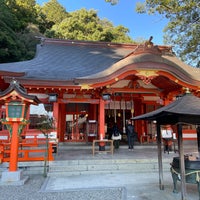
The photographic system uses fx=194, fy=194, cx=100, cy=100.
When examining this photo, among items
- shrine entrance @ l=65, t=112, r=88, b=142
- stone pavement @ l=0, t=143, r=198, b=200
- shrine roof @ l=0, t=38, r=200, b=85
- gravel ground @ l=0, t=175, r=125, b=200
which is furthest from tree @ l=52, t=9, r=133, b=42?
gravel ground @ l=0, t=175, r=125, b=200

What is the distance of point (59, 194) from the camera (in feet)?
13.9

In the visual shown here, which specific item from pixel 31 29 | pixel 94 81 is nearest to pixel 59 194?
pixel 94 81

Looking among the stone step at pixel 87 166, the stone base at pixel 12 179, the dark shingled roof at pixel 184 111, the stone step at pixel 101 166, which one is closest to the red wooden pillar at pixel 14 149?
the stone base at pixel 12 179

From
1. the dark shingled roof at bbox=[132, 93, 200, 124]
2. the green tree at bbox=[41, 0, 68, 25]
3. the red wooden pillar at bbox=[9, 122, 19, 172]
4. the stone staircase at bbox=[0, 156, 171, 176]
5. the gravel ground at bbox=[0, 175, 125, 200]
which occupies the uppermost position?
the green tree at bbox=[41, 0, 68, 25]

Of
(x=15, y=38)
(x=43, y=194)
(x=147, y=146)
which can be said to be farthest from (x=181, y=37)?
(x=15, y=38)

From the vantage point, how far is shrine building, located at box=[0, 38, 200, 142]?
7.82 m

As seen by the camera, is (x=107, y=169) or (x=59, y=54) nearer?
(x=107, y=169)

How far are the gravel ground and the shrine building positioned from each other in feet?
12.6

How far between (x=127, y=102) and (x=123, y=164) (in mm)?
5476

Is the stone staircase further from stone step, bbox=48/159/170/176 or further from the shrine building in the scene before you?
the shrine building

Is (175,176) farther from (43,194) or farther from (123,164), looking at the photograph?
(43,194)

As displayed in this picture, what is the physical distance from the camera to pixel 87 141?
11023mm

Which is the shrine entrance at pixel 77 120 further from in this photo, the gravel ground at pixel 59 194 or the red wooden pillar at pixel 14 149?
→ the gravel ground at pixel 59 194

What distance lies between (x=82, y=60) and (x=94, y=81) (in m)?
4.15
